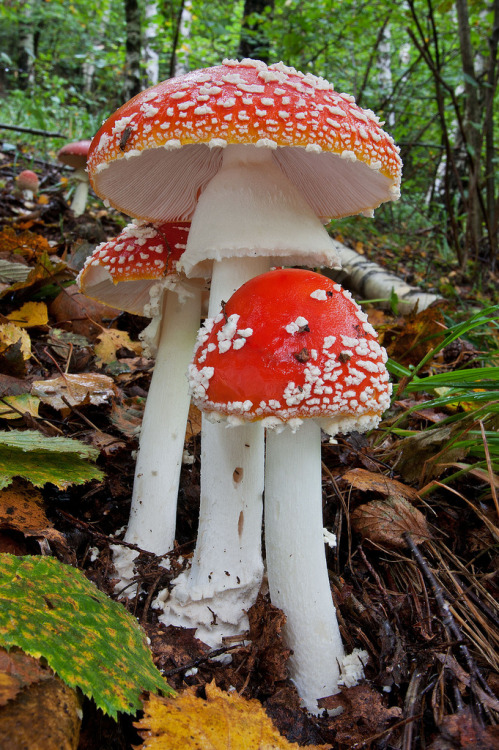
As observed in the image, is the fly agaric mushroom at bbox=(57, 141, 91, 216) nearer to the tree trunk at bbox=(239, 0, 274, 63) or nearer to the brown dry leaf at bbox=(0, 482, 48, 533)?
the tree trunk at bbox=(239, 0, 274, 63)

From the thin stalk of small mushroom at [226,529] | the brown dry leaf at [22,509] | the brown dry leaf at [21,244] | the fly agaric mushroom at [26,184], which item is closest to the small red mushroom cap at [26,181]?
the fly agaric mushroom at [26,184]

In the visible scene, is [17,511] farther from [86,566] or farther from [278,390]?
[278,390]

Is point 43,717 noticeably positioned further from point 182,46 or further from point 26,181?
point 182,46

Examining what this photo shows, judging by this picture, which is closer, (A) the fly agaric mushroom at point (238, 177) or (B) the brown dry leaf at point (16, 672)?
(B) the brown dry leaf at point (16, 672)

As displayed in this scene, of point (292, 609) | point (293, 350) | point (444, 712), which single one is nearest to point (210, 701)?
point (292, 609)

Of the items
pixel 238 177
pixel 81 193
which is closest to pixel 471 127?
pixel 81 193

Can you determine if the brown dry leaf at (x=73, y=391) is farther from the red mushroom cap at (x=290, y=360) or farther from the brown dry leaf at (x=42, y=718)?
the brown dry leaf at (x=42, y=718)

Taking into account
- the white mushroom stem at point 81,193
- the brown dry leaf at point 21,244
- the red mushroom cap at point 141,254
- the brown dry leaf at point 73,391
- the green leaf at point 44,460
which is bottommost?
the white mushroom stem at point 81,193

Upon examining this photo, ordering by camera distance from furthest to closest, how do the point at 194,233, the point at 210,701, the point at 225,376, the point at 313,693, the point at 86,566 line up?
the point at 86,566
the point at 194,233
the point at 313,693
the point at 225,376
the point at 210,701
